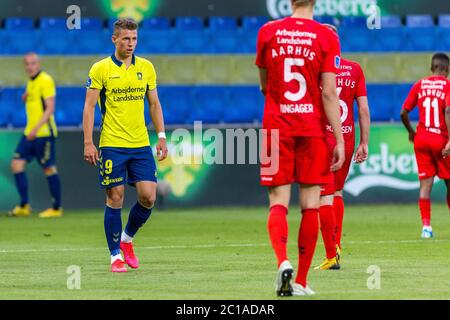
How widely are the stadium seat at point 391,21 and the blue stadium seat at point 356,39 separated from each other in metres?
0.30

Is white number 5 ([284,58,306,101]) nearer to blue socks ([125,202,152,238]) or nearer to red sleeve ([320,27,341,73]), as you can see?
red sleeve ([320,27,341,73])

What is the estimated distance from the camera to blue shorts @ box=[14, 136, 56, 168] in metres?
19.4

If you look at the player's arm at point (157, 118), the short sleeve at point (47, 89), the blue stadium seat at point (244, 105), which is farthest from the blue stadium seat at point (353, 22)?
the player's arm at point (157, 118)

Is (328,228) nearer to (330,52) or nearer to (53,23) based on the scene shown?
(330,52)

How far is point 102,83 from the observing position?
1088cm

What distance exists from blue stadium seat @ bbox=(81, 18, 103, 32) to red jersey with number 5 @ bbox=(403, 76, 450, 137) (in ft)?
31.1

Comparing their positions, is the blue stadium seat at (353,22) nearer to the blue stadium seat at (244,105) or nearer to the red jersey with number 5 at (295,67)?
the blue stadium seat at (244,105)

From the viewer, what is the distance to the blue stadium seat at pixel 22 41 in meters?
23.0

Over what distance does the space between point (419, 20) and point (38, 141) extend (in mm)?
8513

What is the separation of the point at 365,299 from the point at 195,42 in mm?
15429

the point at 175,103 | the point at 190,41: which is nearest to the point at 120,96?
the point at 175,103

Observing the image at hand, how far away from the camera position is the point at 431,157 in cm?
1534

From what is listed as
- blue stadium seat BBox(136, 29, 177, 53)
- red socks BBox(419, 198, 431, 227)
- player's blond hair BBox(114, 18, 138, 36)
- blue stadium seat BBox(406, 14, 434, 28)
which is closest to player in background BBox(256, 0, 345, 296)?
player's blond hair BBox(114, 18, 138, 36)
